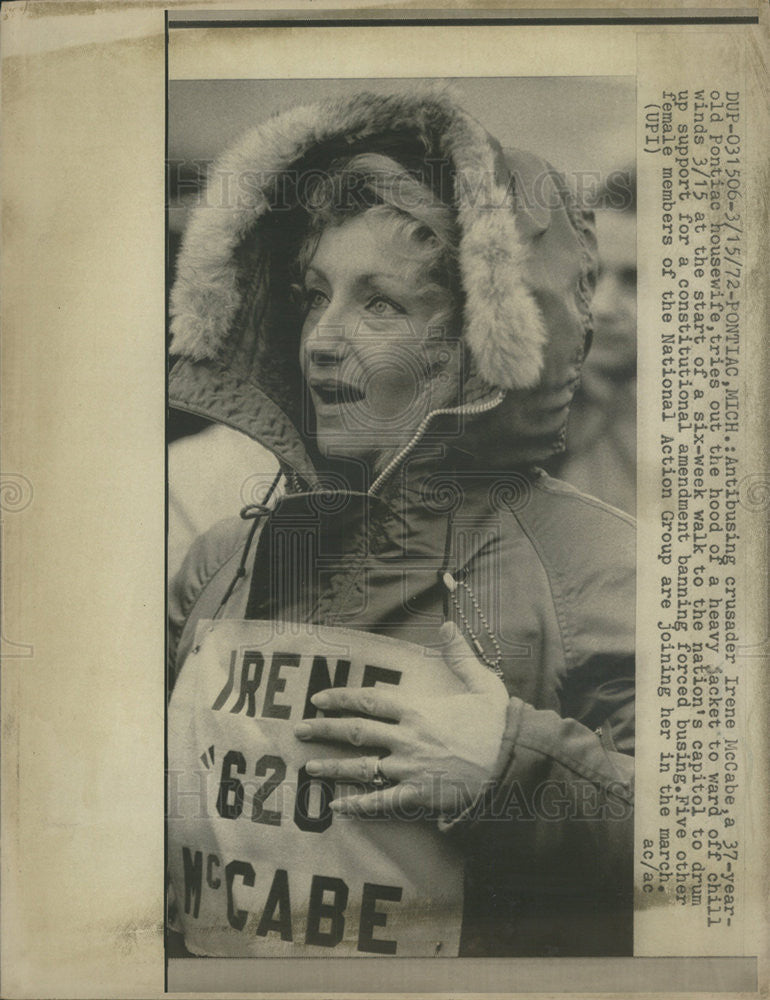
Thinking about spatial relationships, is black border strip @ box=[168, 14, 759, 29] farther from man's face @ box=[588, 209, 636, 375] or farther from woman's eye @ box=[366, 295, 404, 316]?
woman's eye @ box=[366, 295, 404, 316]

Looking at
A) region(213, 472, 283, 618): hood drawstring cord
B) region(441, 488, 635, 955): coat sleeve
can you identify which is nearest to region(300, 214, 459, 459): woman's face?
region(213, 472, 283, 618): hood drawstring cord

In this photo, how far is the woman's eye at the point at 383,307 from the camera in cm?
177

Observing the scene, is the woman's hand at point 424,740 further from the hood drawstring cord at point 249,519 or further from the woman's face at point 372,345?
the woman's face at point 372,345

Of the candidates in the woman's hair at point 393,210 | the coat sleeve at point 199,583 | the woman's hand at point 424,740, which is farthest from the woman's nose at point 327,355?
the woman's hand at point 424,740

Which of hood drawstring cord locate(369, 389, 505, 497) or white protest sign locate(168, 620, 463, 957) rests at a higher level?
hood drawstring cord locate(369, 389, 505, 497)

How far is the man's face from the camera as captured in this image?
5.79 ft

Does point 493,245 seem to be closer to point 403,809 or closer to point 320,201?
point 320,201

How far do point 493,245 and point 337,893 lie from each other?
1276 mm

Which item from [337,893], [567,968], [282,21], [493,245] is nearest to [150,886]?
[337,893]

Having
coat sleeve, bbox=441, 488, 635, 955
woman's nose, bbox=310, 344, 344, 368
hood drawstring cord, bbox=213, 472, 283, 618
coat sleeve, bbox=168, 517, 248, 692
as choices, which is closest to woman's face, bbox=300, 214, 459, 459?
woman's nose, bbox=310, 344, 344, 368

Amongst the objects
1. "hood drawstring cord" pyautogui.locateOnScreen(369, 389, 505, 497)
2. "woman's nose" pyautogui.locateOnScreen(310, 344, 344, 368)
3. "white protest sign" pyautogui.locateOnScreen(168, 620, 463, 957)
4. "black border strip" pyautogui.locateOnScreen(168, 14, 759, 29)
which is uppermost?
"black border strip" pyautogui.locateOnScreen(168, 14, 759, 29)

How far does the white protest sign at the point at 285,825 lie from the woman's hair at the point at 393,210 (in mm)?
696

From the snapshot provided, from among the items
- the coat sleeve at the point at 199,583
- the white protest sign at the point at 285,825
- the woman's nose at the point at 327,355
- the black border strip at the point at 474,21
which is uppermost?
the black border strip at the point at 474,21

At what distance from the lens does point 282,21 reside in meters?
1.78
